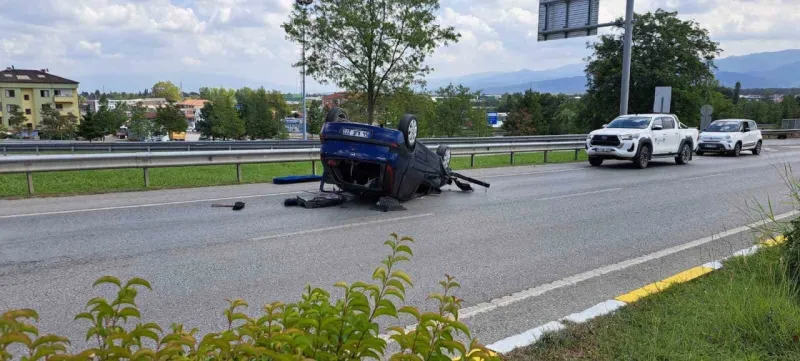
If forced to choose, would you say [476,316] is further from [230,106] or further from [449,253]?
[230,106]

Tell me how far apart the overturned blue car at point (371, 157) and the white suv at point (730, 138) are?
2112 centimetres

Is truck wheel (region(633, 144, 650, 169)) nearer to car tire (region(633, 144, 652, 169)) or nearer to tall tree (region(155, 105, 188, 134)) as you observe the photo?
car tire (region(633, 144, 652, 169))

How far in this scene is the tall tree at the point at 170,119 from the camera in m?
74.7

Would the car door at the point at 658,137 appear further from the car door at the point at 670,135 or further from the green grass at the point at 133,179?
the green grass at the point at 133,179

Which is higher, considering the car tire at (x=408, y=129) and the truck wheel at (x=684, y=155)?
the car tire at (x=408, y=129)

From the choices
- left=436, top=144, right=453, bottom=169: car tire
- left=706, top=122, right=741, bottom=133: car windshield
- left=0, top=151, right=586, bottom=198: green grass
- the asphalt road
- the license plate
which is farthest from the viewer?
left=706, top=122, right=741, bottom=133: car windshield

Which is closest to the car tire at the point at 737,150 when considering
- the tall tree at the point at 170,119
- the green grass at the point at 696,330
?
the green grass at the point at 696,330

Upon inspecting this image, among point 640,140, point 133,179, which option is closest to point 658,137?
point 640,140

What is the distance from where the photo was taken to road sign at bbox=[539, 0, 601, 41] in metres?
23.9

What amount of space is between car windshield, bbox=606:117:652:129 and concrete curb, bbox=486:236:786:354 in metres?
14.7

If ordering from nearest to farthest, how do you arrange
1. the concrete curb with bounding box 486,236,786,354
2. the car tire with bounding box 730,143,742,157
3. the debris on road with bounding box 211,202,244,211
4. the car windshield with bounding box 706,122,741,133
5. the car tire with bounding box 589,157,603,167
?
the concrete curb with bounding box 486,236,786,354, the debris on road with bounding box 211,202,244,211, the car tire with bounding box 589,157,603,167, the car tire with bounding box 730,143,742,157, the car windshield with bounding box 706,122,741,133

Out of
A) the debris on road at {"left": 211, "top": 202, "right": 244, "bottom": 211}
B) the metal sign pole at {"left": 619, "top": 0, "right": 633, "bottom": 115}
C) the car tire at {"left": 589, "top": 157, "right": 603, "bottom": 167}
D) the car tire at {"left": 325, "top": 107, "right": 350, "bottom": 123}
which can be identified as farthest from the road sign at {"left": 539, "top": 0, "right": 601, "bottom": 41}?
the debris on road at {"left": 211, "top": 202, "right": 244, "bottom": 211}

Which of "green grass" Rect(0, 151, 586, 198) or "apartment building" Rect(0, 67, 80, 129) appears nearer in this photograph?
"green grass" Rect(0, 151, 586, 198)

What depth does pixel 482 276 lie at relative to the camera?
6.10 metres
